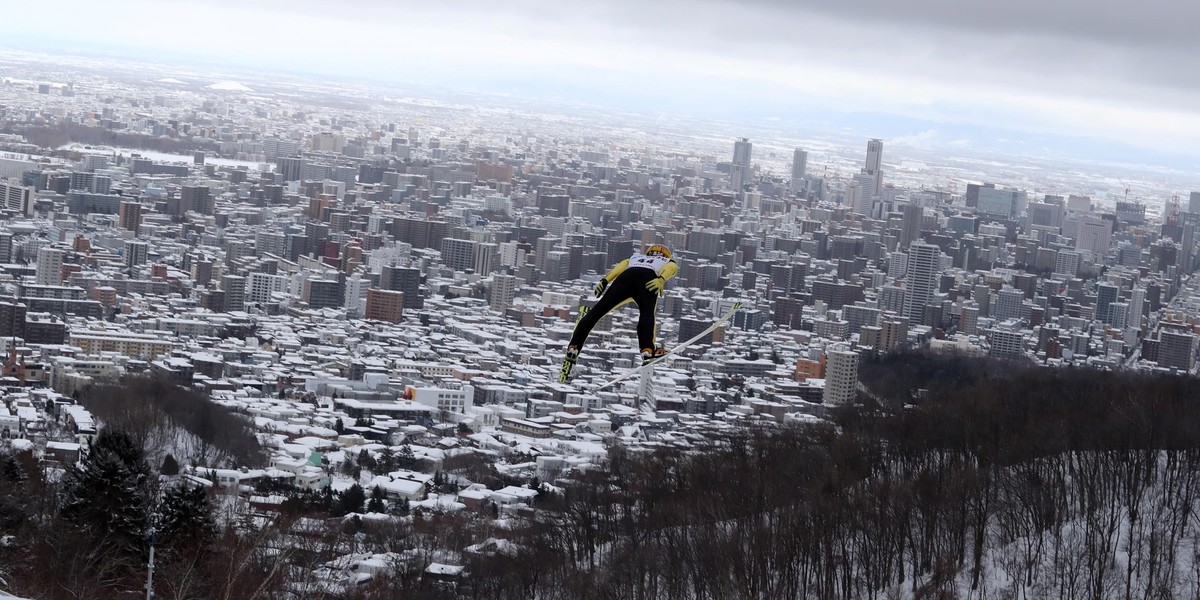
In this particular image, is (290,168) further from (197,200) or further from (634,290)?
(634,290)

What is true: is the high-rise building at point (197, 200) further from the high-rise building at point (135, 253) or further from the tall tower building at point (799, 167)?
the tall tower building at point (799, 167)

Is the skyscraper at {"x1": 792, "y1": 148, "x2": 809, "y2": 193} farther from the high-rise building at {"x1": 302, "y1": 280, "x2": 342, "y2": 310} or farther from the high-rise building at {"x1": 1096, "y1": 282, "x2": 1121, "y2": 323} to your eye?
the high-rise building at {"x1": 302, "y1": 280, "x2": 342, "y2": 310}

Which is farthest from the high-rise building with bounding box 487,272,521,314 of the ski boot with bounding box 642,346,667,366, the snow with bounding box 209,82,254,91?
the snow with bounding box 209,82,254,91

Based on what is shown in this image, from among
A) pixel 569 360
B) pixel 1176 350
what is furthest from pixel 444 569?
pixel 1176 350

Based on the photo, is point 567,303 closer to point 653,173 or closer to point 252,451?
point 252,451

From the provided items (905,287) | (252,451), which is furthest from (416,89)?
(252,451)

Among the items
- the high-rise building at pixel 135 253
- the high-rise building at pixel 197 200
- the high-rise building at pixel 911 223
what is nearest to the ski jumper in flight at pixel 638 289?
the high-rise building at pixel 135 253
